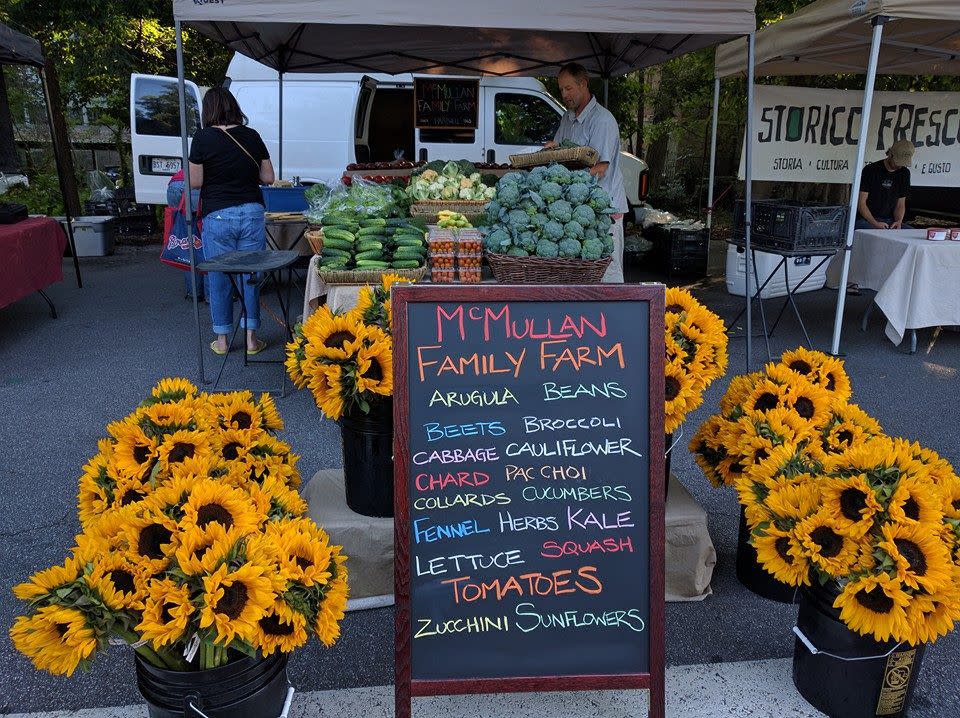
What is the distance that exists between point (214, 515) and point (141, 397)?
3.44m

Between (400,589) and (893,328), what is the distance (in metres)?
5.61

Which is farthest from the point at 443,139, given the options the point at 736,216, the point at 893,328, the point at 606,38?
the point at 893,328

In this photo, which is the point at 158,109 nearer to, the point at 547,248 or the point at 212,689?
the point at 547,248

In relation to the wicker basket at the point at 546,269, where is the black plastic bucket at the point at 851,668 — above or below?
below

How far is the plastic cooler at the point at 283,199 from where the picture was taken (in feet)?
23.3

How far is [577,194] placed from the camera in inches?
139

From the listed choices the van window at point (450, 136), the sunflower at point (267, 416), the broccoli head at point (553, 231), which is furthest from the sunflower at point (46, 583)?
the van window at point (450, 136)

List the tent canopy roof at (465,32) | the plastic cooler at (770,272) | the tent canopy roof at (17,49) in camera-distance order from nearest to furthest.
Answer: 1. the tent canopy roof at (465,32)
2. the tent canopy roof at (17,49)
3. the plastic cooler at (770,272)

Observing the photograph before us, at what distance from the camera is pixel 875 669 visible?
2.01m

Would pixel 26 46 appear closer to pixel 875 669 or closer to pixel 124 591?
pixel 124 591

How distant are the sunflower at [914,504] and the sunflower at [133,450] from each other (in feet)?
6.76

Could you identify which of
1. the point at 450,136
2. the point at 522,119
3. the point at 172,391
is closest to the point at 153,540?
the point at 172,391

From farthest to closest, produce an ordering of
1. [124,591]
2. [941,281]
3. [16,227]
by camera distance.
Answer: [16,227] → [941,281] → [124,591]

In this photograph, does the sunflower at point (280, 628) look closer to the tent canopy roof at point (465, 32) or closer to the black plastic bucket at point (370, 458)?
the black plastic bucket at point (370, 458)
